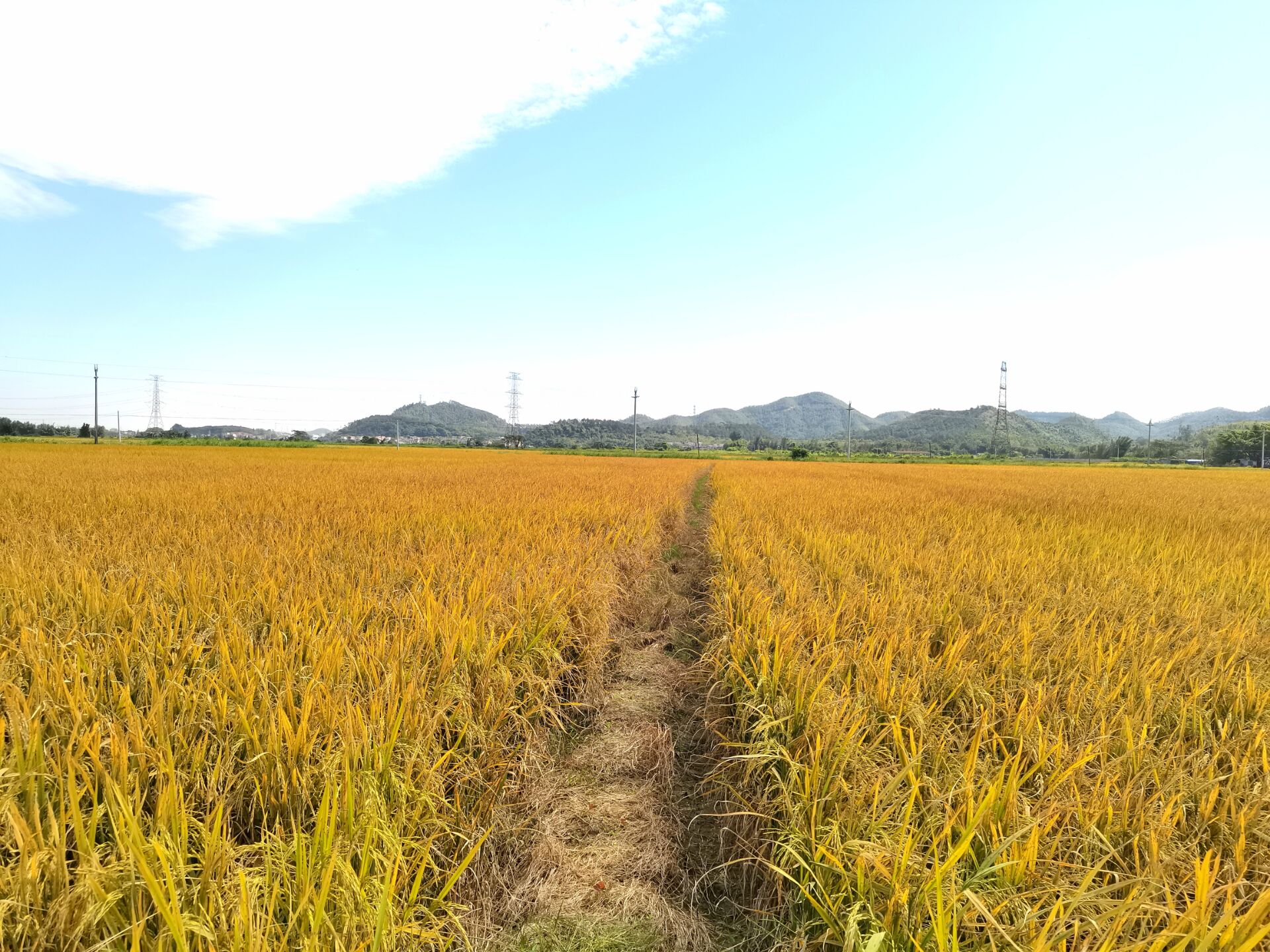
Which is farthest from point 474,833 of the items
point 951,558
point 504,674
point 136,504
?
point 136,504

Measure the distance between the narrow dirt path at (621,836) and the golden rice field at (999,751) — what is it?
0.29 metres

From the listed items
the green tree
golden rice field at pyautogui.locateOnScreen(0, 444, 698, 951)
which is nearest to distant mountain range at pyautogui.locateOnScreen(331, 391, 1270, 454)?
the green tree

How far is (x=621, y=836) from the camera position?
211 centimetres

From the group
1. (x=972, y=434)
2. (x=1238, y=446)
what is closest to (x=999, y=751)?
(x=1238, y=446)

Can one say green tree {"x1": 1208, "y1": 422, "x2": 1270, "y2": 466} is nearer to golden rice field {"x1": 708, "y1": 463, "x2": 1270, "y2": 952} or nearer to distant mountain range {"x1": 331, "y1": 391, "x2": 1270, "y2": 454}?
distant mountain range {"x1": 331, "y1": 391, "x2": 1270, "y2": 454}

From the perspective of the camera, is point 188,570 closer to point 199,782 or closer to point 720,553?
point 199,782

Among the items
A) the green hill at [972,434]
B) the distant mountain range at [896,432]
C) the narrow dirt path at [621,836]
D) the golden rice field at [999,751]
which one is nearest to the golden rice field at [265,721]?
the narrow dirt path at [621,836]

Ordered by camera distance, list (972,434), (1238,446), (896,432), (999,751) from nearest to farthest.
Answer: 1. (999,751)
2. (1238,446)
3. (972,434)
4. (896,432)

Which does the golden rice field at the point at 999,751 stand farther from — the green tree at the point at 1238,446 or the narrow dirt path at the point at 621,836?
the green tree at the point at 1238,446

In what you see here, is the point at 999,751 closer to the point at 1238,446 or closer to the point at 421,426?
the point at 1238,446

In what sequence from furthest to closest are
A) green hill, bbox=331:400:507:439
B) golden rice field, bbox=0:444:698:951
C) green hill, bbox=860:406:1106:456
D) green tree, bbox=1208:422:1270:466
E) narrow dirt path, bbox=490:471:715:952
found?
green hill, bbox=331:400:507:439 → green hill, bbox=860:406:1106:456 → green tree, bbox=1208:422:1270:466 → narrow dirt path, bbox=490:471:715:952 → golden rice field, bbox=0:444:698:951

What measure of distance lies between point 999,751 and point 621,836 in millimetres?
1642

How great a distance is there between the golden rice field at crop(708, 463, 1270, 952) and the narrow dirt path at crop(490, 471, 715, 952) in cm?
29

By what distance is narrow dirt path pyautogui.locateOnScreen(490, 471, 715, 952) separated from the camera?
1688 mm
